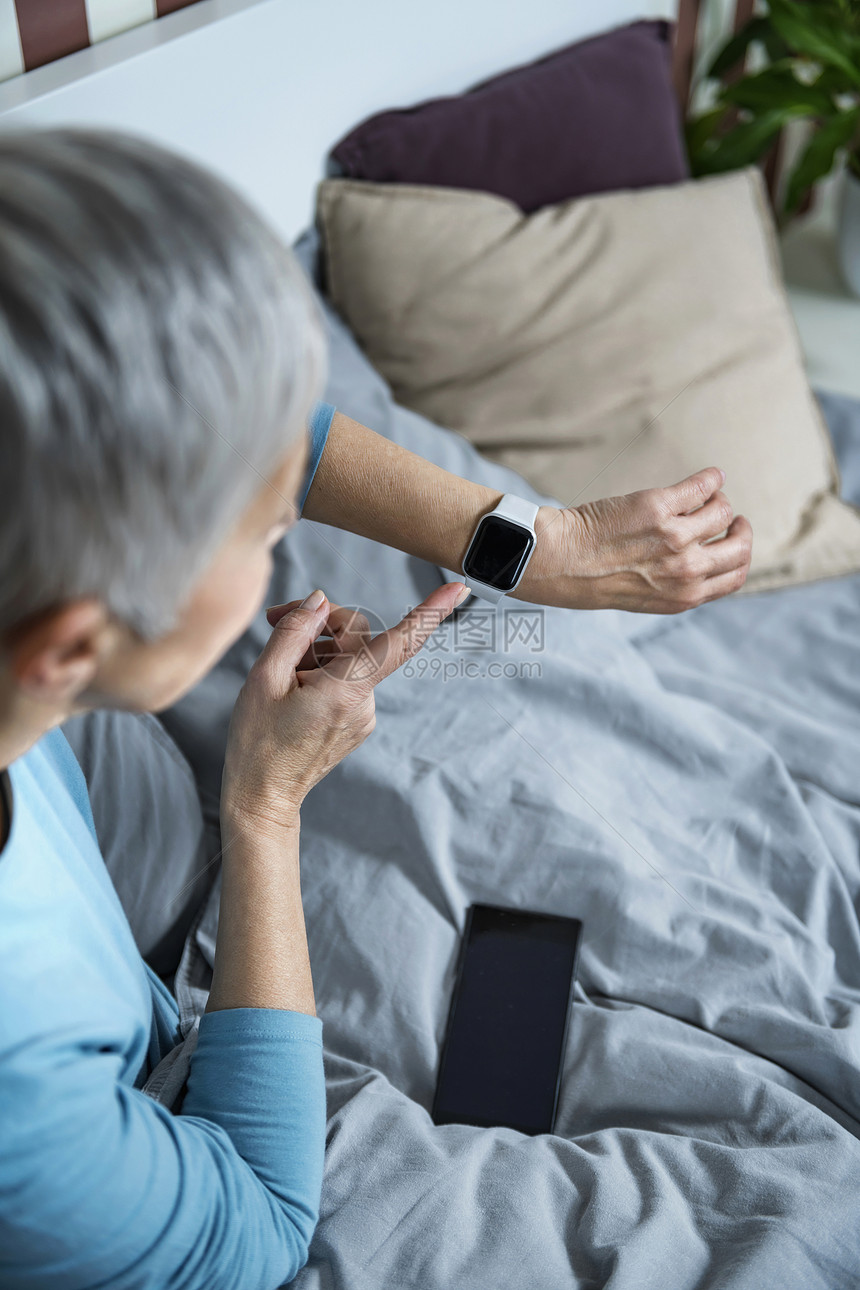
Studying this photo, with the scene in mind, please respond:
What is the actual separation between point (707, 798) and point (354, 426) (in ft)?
1.42

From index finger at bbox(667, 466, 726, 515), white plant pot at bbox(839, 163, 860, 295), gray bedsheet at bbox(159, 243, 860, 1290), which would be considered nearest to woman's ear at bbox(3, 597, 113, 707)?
gray bedsheet at bbox(159, 243, 860, 1290)

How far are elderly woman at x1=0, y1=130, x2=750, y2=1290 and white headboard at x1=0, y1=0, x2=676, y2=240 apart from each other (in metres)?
0.51

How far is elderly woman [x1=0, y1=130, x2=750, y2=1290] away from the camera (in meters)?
0.36

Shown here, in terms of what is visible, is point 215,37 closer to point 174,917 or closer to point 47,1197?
point 174,917

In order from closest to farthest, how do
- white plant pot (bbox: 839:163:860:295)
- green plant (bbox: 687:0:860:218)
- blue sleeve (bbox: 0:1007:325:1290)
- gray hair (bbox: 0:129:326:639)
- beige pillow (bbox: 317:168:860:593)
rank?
gray hair (bbox: 0:129:326:639) < blue sleeve (bbox: 0:1007:325:1290) < beige pillow (bbox: 317:168:860:593) < green plant (bbox: 687:0:860:218) < white plant pot (bbox: 839:163:860:295)

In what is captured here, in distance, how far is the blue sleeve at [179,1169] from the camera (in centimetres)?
46

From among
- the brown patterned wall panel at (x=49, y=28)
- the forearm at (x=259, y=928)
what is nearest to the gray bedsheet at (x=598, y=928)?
the forearm at (x=259, y=928)

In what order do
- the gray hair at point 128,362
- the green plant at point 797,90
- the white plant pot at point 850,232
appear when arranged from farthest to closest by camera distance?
the white plant pot at point 850,232 < the green plant at point 797,90 < the gray hair at point 128,362

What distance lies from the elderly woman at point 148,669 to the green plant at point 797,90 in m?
1.14

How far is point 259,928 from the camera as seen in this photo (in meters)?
0.67

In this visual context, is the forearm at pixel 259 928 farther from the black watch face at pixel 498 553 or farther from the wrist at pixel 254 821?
the black watch face at pixel 498 553

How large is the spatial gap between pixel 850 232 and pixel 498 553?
1.23m

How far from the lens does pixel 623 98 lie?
4.56ft

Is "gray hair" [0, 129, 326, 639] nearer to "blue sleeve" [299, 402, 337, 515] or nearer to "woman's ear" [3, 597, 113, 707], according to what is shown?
"woman's ear" [3, 597, 113, 707]
